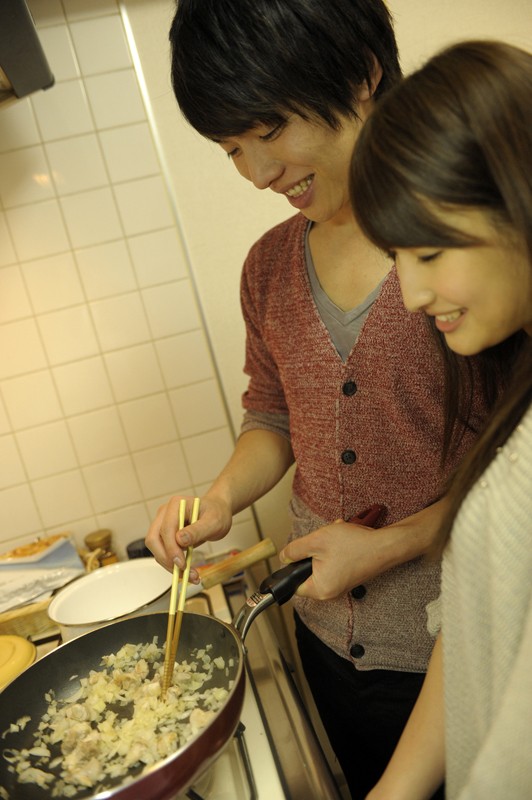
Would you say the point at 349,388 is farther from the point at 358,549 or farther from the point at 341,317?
the point at 358,549

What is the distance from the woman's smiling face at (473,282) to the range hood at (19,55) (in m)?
0.72

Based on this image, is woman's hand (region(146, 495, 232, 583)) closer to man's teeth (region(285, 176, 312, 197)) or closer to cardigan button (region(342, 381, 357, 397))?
cardigan button (region(342, 381, 357, 397))

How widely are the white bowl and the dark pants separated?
37 cm

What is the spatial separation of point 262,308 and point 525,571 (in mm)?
750

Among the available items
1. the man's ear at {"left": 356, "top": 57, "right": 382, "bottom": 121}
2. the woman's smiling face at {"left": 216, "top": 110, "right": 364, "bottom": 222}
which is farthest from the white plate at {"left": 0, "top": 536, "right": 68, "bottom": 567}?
the man's ear at {"left": 356, "top": 57, "right": 382, "bottom": 121}

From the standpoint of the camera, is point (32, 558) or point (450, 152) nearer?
point (450, 152)

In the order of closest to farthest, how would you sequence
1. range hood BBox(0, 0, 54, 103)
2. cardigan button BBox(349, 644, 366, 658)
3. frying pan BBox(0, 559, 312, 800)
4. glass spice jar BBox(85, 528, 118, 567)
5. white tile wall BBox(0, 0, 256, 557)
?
frying pan BBox(0, 559, 312, 800), range hood BBox(0, 0, 54, 103), cardigan button BBox(349, 644, 366, 658), white tile wall BBox(0, 0, 256, 557), glass spice jar BBox(85, 528, 118, 567)

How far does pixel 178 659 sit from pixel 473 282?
78 cm

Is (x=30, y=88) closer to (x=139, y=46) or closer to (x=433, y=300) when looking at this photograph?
(x=139, y=46)

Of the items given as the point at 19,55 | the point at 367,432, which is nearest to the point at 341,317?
the point at 367,432

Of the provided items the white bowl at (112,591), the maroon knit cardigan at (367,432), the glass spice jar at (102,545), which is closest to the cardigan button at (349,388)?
the maroon knit cardigan at (367,432)

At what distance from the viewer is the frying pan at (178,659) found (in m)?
0.72

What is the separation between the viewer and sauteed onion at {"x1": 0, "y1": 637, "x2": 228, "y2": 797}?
0.87 m

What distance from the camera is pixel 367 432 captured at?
1041 millimetres
